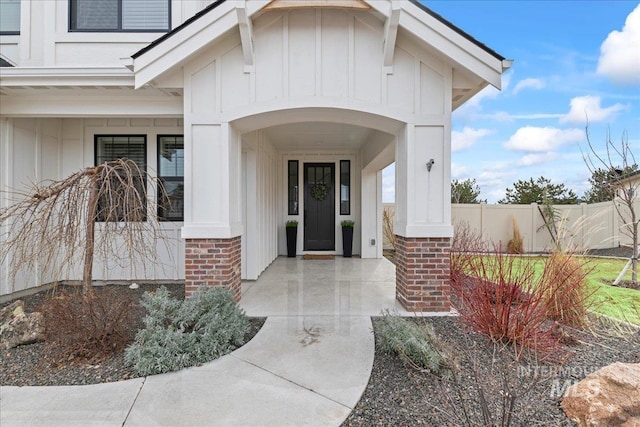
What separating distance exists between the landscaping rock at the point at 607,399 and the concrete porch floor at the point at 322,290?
2.44 meters

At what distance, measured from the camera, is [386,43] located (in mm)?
4617

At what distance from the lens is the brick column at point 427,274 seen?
4801 millimetres

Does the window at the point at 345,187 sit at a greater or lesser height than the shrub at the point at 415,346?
greater

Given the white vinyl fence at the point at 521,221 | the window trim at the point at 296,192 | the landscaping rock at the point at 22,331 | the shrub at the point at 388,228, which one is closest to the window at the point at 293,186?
the window trim at the point at 296,192

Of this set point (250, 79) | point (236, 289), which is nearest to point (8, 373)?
point (236, 289)

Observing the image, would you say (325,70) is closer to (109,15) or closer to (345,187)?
(109,15)

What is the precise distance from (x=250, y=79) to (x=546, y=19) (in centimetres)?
1011

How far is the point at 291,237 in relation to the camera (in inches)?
402

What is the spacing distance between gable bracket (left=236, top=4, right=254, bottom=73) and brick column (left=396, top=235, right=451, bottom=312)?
11.6 ft

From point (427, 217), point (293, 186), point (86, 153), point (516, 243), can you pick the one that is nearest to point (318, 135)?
point (293, 186)

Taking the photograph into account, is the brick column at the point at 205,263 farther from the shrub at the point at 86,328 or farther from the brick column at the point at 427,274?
the brick column at the point at 427,274

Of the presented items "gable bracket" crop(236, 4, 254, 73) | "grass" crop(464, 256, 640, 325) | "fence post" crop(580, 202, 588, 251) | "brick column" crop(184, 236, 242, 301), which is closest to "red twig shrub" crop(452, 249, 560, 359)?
"grass" crop(464, 256, 640, 325)

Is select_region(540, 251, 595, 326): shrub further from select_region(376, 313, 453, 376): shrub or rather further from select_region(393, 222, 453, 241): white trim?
select_region(376, 313, 453, 376): shrub

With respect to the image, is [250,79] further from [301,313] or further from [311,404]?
[311,404]
